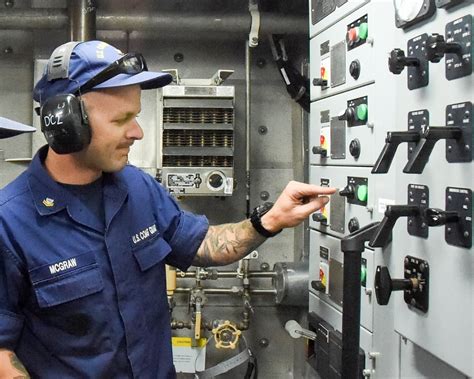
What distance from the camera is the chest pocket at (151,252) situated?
1524mm

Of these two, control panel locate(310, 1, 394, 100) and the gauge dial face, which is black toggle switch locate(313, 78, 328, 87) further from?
the gauge dial face

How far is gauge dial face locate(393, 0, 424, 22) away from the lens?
119 cm

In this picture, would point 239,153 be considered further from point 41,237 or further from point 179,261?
point 41,237

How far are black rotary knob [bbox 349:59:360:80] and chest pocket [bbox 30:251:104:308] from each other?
3.27 ft

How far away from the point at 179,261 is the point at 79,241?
385 millimetres

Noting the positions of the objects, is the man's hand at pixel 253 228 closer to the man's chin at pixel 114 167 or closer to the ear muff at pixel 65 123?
the man's chin at pixel 114 167

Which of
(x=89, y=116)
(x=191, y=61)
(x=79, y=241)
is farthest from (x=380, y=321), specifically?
(x=191, y=61)

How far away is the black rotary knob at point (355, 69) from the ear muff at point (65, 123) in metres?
0.87

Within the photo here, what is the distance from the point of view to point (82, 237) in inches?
57.1

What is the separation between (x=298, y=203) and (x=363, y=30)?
1.98ft

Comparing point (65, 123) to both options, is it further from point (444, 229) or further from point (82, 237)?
point (444, 229)

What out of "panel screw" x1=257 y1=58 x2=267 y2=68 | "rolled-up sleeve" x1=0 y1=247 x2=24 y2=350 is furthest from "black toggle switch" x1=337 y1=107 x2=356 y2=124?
"panel screw" x1=257 y1=58 x2=267 y2=68

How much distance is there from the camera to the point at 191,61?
284cm

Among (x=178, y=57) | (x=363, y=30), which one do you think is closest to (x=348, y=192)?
(x=363, y=30)
